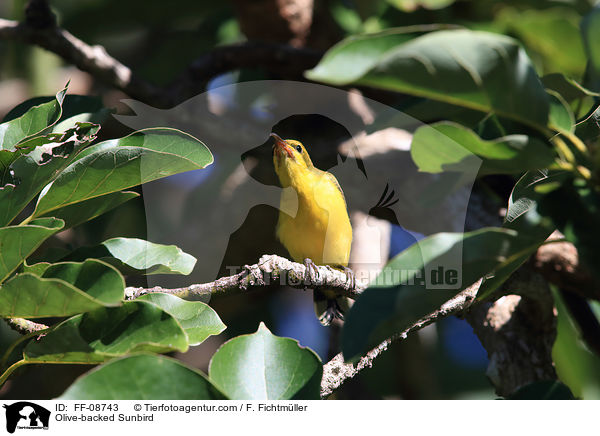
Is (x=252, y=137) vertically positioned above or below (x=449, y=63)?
below

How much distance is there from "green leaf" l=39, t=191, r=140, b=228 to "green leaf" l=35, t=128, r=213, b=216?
112 mm

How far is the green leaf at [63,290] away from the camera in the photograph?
3.67ft

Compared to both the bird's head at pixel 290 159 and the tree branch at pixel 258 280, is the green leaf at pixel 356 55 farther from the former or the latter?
the bird's head at pixel 290 159

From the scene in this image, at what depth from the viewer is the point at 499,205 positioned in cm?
278

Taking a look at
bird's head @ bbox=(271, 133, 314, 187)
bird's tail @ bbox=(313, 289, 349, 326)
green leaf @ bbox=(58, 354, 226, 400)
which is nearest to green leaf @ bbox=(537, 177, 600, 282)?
green leaf @ bbox=(58, 354, 226, 400)

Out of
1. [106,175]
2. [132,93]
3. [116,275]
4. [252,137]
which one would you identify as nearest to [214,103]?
[252,137]

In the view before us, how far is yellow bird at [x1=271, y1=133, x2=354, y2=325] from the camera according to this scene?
9.25 ft

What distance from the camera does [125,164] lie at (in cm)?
141

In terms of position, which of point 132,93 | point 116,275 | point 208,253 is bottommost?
point 208,253

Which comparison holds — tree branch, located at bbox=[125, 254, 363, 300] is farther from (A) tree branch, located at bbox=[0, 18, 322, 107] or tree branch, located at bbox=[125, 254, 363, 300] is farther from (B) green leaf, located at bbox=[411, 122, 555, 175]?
(A) tree branch, located at bbox=[0, 18, 322, 107]

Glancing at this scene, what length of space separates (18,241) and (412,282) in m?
0.84

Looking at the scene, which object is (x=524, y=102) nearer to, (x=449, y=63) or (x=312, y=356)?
(x=449, y=63)

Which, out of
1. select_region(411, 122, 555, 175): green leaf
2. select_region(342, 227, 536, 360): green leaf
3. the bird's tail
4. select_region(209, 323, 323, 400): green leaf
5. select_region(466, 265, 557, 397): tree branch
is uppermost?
select_region(411, 122, 555, 175): green leaf

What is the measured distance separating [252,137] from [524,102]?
2227 millimetres
